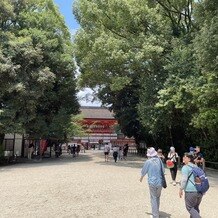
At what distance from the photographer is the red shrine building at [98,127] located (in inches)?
2712

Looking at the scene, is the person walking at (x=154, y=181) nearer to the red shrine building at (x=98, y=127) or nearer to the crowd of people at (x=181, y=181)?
the crowd of people at (x=181, y=181)

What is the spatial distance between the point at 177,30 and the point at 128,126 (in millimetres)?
12905

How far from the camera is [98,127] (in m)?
74.1

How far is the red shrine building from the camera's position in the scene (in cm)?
6888

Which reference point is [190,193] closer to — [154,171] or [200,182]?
[200,182]

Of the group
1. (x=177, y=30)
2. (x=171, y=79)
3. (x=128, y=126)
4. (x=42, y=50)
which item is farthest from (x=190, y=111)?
(x=128, y=126)

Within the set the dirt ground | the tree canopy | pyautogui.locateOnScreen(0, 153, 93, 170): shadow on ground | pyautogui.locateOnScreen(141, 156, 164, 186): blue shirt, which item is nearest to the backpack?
pyautogui.locateOnScreen(141, 156, 164, 186): blue shirt

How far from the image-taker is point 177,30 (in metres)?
30.8

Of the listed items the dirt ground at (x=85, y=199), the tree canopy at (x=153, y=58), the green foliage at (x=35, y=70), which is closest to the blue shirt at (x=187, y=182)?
the dirt ground at (x=85, y=199)

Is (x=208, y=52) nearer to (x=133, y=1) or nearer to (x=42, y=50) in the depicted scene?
(x=133, y=1)

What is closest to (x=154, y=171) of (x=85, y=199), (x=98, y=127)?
(x=85, y=199)

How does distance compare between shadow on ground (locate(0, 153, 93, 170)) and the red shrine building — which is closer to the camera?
shadow on ground (locate(0, 153, 93, 170))

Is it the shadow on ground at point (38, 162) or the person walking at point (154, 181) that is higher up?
the shadow on ground at point (38, 162)

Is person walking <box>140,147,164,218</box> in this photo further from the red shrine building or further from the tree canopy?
the red shrine building
